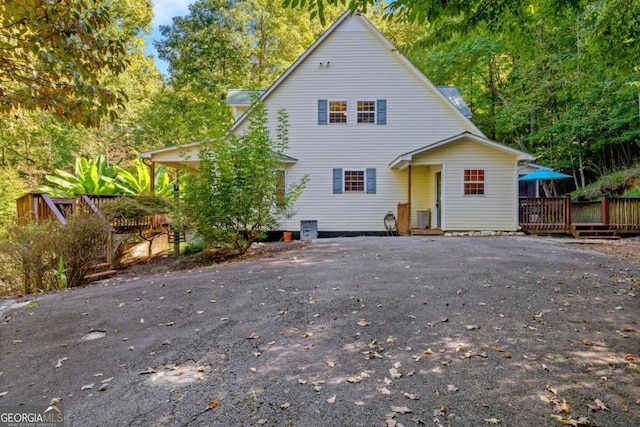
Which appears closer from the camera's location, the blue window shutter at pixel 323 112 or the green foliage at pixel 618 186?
the blue window shutter at pixel 323 112

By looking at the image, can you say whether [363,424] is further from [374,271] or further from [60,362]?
[374,271]

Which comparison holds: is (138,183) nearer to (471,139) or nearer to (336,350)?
(471,139)

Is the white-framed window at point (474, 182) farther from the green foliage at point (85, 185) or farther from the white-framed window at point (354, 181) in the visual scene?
the green foliage at point (85, 185)

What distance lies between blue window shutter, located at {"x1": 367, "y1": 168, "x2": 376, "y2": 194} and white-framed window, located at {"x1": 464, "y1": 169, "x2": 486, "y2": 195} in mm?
3352

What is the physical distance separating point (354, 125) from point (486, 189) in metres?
5.46

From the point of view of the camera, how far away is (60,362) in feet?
10.6

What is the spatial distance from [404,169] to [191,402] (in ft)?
41.4

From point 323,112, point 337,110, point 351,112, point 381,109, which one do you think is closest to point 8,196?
point 323,112

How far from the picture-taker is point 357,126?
548 inches

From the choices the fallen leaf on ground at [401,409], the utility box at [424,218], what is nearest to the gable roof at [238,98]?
the utility box at [424,218]

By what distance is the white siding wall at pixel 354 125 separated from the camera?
45.2ft

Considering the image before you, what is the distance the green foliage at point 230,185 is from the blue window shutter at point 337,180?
19.0ft

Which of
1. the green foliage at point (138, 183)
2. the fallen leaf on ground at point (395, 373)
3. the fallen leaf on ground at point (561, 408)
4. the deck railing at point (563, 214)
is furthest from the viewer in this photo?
the green foliage at point (138, 183)

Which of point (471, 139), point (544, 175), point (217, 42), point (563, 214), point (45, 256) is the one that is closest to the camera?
point (45, 256)
